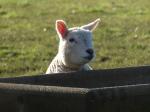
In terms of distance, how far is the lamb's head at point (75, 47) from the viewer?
645 centimetres

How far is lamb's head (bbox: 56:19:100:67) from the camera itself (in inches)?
254

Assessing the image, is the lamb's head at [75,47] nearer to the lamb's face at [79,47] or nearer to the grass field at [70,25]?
the lamb's face at [79,47]

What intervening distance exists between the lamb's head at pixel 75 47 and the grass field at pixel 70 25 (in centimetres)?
255

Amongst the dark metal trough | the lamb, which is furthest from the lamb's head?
the dark metal trough

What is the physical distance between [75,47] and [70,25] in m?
7.23

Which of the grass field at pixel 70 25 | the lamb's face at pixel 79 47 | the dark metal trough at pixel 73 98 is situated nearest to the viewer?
the dark metal trough at pixel 73 98

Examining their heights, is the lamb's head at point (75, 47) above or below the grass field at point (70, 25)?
above

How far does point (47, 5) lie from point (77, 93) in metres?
14.2

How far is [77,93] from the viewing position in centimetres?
363

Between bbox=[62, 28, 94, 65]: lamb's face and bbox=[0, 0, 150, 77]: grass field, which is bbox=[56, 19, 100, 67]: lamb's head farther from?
bbox=[0, 0, 150, 77]: grass field

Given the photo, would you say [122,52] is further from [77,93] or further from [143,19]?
[77,93]

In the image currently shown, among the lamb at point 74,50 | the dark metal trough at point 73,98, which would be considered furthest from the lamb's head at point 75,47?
the dark metal trough at point 73,98

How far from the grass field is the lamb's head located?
255cm

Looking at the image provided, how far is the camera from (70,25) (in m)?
13.8
